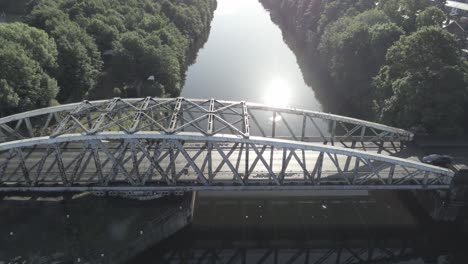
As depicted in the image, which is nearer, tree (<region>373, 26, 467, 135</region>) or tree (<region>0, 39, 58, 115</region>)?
tree (<region>373, 26, 467, 135</region>)

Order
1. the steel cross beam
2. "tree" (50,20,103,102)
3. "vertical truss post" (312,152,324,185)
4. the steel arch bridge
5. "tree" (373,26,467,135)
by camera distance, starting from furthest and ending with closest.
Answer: "tree" (50,20,103,102) < "tree" (373,26,467,135) < the steel cross beam < "vertical truss post" (312,152,324,185) < the steel arch bridge

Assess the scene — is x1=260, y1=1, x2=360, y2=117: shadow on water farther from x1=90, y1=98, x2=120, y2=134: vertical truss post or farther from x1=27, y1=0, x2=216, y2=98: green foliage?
x1=90, y1=98, x2=120, y2=134: vertical truss post

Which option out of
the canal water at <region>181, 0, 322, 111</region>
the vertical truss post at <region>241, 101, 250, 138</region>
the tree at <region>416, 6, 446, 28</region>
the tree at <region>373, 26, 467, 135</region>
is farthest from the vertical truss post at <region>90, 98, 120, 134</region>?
the tree at <region>416, 6, 446, 28</region>

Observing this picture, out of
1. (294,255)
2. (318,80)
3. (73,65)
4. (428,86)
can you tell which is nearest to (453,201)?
(428,86)

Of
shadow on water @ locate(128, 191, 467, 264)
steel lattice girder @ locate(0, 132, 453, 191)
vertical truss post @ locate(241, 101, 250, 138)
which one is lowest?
shadow on water @ locate(128, 191, 467, 264)

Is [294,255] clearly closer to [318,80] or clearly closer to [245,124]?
[245,124]

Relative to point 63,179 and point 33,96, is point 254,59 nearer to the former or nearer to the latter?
point 33,96

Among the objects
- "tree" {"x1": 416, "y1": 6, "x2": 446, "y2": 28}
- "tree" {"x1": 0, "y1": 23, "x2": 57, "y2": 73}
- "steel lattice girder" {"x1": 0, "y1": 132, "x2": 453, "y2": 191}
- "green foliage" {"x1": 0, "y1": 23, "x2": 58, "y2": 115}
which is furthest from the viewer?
"tree" {"x1": 416, "y1": 6, "x2": 446, "y2": 28}
